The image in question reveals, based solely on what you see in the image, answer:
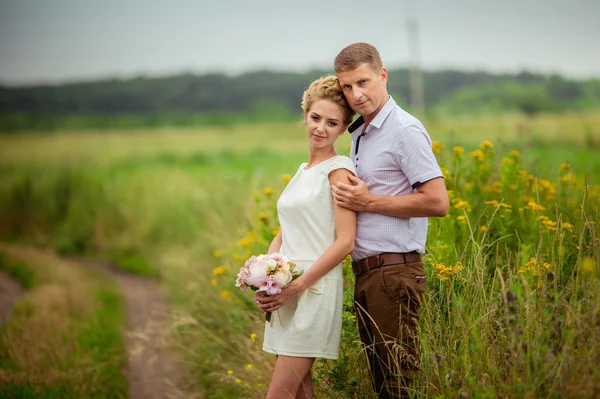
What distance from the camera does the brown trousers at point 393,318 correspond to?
3.53 m

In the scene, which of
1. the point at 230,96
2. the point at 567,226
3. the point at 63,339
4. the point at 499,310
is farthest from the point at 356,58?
the point at 230,96

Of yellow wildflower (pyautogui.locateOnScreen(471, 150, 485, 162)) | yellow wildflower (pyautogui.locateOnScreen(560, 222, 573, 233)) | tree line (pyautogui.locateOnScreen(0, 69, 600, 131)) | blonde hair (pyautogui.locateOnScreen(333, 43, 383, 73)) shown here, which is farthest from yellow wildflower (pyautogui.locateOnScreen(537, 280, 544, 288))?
tree line (pyautogui.locateOnScreen(0, 69, 600, 131))

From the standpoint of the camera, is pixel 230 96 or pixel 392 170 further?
pixel 230 96

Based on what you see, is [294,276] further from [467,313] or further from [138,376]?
[138,376]

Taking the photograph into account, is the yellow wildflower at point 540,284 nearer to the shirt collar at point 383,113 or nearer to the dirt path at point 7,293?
the shirt collar at point 383,113

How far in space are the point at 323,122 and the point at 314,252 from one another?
0.68 meters

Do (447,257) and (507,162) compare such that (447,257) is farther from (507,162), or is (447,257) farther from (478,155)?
(507,162)

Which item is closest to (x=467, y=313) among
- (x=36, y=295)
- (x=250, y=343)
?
(x=250, y=343)

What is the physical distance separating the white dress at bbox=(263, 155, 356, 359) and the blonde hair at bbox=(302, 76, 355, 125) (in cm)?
27

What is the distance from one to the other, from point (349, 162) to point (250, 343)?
2458 millimetres

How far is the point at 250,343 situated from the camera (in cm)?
557

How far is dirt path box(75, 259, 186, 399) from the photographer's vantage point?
6645mm

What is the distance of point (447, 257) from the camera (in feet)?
15.1

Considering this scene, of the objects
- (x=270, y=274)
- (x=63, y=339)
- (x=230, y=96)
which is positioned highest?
(x=270, y=274)
